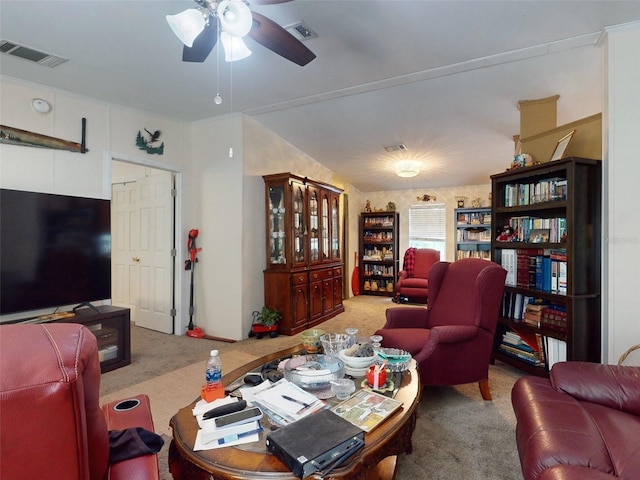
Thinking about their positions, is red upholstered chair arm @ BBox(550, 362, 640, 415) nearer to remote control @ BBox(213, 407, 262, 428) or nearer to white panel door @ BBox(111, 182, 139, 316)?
remote control @ BBox(213, 407, 262, 428)

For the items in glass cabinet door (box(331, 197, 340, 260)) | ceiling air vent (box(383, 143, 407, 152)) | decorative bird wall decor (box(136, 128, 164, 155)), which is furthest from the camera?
glass cabinet door (box(331, 197, 340, 260))

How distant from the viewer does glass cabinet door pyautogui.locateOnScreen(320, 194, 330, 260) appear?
16.1 ft

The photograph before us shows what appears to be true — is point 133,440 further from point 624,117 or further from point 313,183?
point 313,183

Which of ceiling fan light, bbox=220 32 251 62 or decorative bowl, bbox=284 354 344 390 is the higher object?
ceiling fan light, bbox=220 32 251 62

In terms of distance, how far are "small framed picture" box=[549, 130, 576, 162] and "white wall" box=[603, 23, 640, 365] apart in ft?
1.47

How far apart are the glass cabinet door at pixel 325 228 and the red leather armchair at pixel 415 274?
1.83 meters

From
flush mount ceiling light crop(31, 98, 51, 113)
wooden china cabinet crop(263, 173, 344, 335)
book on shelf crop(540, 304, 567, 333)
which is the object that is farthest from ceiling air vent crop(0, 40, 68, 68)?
book on shelf crop(540, 304, 567, 333)

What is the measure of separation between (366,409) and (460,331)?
1194 millimetres

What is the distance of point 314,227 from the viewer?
4.69 metres

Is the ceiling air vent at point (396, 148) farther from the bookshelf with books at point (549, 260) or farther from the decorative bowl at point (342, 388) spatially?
the decorative bowl at point (342, 388)

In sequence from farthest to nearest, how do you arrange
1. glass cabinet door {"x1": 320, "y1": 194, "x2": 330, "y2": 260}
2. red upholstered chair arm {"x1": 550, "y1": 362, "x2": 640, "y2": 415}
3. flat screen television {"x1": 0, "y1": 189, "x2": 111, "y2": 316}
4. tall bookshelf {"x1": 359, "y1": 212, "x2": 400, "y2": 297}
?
tall bookshelf {"x1": 359, "y1": 212, "x2": 400, "y2": 297} → glass cabinet door {"x1": 320, "y1": 194, "x2": 330, "y2": 260} → flat screen television {"x1": 0, "y1": 189, "x2": 111, "y2": 316} → red upholstered chair arm {"x1": 550, "y1": 362, "x2": 640, "y2": 415}

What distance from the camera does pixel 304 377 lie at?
155 cm

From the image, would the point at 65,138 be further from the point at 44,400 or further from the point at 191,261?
the point at 44,400

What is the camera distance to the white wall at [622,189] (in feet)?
7.41
